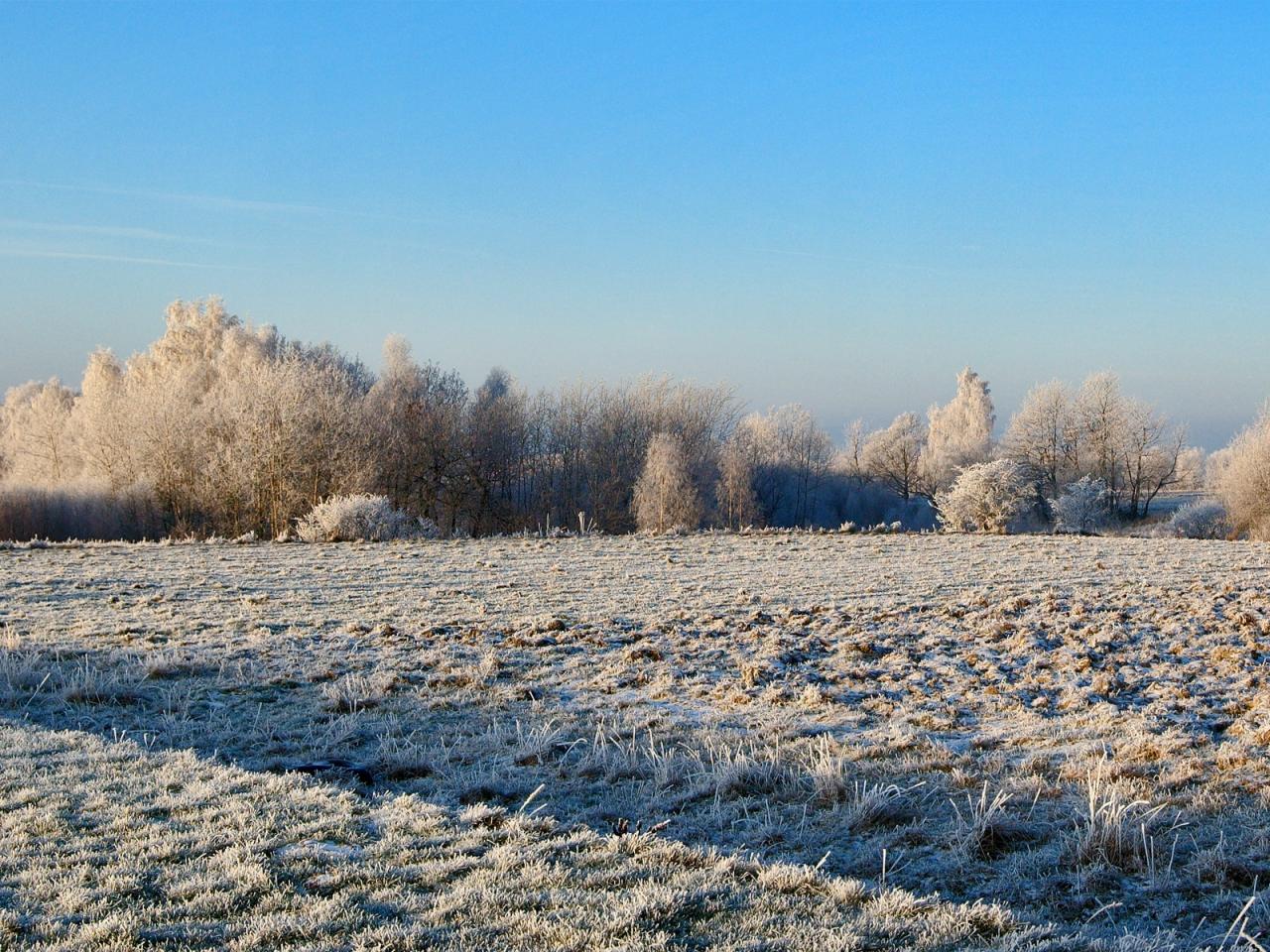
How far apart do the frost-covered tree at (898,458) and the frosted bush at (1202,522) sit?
24605 millimetres

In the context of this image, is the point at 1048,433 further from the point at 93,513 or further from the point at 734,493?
the point at 93,513

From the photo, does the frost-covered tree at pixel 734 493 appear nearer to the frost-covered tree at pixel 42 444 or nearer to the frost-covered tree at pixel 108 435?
the frost-covered tree at pixel 108 435

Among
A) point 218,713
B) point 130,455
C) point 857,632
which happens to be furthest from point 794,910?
point 130,455

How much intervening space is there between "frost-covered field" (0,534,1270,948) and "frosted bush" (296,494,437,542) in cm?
1183

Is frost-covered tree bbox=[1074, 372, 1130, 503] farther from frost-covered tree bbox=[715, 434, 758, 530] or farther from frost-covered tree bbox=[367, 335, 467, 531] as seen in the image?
frost-covered tree bbox=[367, 335, 467, 531]

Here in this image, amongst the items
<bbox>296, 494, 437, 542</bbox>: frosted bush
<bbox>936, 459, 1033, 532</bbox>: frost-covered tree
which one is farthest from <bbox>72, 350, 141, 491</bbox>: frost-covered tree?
<bbox>936, 459, 1033, 532</bbox>: frost-covered tree

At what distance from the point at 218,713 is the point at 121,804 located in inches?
114

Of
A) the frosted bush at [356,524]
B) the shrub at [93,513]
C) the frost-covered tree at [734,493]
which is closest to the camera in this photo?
the frosted bush at [356,524]

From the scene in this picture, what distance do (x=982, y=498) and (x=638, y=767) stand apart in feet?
120

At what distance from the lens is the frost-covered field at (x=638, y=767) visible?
14.6 ft

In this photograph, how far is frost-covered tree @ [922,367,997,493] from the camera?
65938mm

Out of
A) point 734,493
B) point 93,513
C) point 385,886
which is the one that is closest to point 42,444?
point 93,513

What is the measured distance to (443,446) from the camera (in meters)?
49.4

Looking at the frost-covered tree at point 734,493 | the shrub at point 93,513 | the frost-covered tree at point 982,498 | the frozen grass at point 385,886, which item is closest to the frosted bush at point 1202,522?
the frost-covered tree at point 982,498
